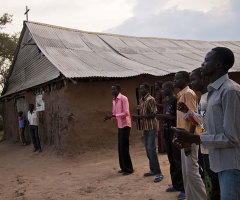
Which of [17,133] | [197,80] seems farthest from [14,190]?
[17,133]

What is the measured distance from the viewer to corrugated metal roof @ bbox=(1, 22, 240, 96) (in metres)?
7.96

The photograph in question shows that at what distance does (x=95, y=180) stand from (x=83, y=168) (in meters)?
1.32

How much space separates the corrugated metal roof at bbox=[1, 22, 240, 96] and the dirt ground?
2.32 m

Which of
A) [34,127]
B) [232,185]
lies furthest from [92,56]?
[232,185]

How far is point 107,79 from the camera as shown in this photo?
7.98 metres

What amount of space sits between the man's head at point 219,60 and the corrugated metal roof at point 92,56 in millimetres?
5267

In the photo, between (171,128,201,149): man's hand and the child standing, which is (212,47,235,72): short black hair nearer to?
(171,128,201,149): man's hand

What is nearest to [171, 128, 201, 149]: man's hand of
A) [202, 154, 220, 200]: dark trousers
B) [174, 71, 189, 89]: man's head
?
[202, 154, 220, 200]: dark trousers

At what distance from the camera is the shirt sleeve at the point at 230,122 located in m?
1.60

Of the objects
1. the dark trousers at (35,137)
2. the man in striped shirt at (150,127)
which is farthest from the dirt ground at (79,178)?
the dark trousers at (35,137)

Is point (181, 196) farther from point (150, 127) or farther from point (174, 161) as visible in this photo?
point (150, 127)

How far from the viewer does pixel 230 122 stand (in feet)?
5.28

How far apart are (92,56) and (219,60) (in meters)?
7.71

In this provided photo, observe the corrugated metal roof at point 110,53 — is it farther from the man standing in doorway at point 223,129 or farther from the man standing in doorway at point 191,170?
the man standing in doorway at point 223,129
